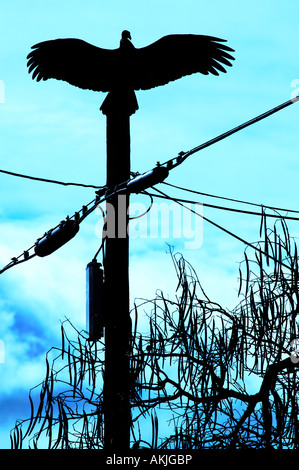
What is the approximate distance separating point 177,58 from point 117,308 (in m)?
3.79

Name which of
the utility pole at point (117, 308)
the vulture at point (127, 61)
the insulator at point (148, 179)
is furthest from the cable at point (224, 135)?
the vulture at point (127, 61)

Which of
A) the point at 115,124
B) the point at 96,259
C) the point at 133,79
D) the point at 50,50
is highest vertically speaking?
the point at 50,50

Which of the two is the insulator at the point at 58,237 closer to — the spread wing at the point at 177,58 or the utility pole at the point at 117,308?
the utility pole at the point at 117,308

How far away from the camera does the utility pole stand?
5.80 m

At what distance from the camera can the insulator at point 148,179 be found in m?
5.67

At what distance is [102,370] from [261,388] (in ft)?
4.82

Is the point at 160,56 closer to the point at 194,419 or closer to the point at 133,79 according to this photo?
the point at 133,79

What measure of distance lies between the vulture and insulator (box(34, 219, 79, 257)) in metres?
1.93

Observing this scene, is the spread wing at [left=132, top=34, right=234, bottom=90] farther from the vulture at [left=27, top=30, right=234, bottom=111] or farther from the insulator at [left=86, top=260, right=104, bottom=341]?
the insulator at [left=86, top=260, right=104, bottom=341]

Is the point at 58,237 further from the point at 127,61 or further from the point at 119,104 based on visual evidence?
the point at 127,61

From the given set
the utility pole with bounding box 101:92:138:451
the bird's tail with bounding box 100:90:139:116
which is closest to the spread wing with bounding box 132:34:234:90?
the bird's tail with bounding box 100:90:139:116
